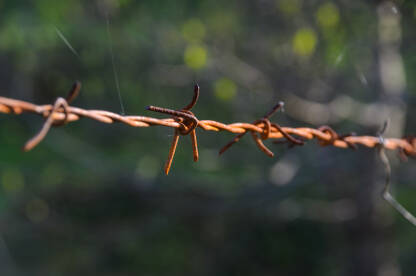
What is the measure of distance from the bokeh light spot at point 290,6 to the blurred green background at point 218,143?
0.01m

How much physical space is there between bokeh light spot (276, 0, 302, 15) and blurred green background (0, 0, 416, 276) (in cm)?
1

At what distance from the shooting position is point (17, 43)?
419 cm

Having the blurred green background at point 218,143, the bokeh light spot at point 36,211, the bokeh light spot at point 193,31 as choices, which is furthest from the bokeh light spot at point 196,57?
the bokeh light spot at point 36,211

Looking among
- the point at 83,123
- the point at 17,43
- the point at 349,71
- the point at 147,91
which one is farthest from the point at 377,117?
the point at 83,123

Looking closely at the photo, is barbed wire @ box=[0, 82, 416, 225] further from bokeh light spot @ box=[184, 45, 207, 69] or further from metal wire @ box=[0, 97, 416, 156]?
Answer: bokeh light spot @ box=[184, 45, 207, 69]

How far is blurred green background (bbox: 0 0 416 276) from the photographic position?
4391mm

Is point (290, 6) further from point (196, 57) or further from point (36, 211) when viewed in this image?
point (36, 211)

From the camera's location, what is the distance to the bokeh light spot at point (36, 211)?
6.11 m

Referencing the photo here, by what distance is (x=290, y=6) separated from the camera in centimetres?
423

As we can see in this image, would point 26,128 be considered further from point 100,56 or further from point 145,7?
point 145,7

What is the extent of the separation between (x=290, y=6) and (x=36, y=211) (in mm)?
3830

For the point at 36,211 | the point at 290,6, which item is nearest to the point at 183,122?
the point at 290,6

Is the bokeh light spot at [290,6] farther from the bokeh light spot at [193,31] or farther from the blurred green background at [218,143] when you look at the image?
the bokeh light spot at [193,31]

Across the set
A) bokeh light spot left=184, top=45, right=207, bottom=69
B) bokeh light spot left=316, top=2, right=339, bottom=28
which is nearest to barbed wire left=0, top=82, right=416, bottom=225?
bokeh light spot left=316, top=2, right=339, bottom=28
